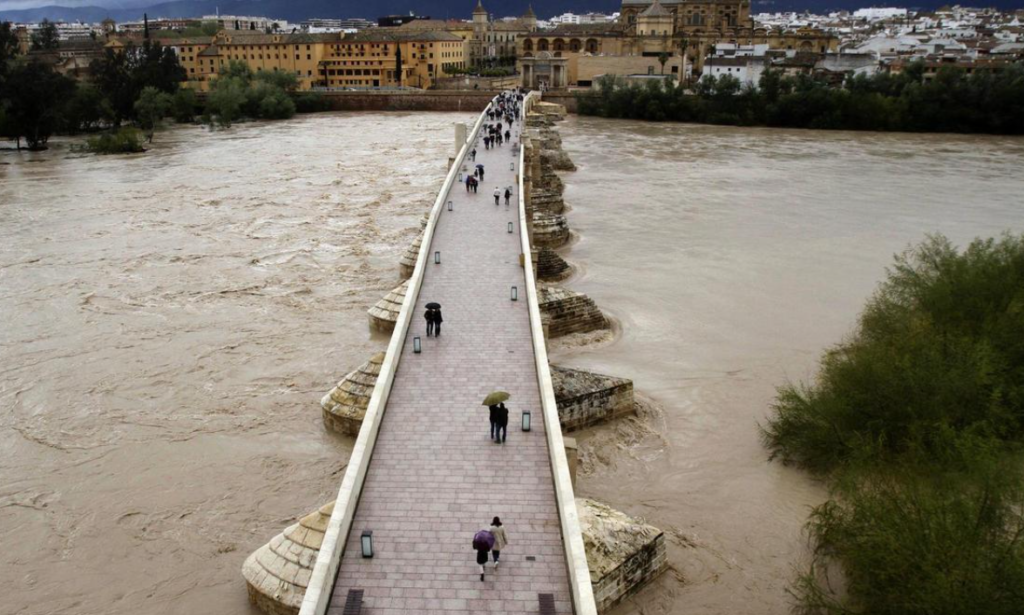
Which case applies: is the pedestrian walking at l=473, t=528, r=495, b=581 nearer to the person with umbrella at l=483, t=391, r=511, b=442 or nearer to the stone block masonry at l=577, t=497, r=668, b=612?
the stone block masonry at l=577, t=497, r=668, b=612

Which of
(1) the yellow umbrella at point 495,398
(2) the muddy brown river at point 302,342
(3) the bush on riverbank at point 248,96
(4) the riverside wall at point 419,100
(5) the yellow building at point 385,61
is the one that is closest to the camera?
(1) the yellow umbrella at point 495,398

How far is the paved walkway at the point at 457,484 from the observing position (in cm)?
673

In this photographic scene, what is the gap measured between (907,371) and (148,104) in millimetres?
49408

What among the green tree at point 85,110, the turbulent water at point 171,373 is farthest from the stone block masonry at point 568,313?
the green tree at point 85,110

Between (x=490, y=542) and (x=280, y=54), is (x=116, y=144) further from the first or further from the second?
(x=490, y=542)

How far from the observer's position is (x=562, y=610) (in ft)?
21.1

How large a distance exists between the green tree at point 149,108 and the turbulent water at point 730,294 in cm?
2625

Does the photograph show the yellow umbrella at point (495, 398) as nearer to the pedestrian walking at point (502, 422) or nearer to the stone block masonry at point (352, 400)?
the pedestrian walking at point (502, 422)

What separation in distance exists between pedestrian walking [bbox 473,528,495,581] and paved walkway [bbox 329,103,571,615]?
0.44 ft

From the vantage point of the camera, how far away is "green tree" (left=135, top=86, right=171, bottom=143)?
49.4 m

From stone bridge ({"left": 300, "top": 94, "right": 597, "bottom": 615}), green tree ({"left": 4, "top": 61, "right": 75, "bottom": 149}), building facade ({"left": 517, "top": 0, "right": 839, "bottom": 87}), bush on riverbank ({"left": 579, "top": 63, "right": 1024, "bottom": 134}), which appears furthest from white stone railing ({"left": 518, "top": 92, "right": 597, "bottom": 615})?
building facade ({"left": 517, "top": 0, "right": 839, "bottom": 87})

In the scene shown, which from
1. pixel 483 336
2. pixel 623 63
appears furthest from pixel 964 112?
pixel 483 336

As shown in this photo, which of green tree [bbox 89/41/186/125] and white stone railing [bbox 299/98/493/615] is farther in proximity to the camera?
green tree [bbox 89/41/186/125]

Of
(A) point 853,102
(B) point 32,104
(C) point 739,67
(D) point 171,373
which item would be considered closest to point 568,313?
(D) point 171,373
